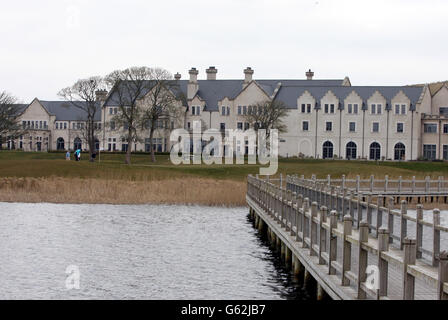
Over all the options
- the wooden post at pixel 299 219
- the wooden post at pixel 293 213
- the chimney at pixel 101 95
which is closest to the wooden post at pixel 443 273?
the wooden post at pixel 299 219

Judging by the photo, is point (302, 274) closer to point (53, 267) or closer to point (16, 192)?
point (53, 267)

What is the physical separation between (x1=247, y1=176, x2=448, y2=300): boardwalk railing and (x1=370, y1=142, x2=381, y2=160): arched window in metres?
78.3

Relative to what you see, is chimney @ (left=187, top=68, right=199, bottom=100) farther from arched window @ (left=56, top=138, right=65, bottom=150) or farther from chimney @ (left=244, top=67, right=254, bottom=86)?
arched window @ (left=56, top=138, right=65, bottom=150)

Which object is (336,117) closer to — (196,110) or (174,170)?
(196,110)

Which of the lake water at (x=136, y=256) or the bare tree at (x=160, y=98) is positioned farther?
the bare tree at (x=160, y=98)

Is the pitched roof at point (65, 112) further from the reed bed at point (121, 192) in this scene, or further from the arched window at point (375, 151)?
the reed bed at point (121, 192)

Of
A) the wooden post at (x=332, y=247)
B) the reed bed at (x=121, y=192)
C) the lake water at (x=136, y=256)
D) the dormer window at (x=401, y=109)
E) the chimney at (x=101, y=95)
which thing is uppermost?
the chimney at (x=101, y=95)

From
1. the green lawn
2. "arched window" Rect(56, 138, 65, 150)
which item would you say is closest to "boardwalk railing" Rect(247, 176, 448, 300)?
the green lawn

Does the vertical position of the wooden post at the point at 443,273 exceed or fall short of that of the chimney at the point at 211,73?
it falls short

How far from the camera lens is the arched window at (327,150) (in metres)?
109

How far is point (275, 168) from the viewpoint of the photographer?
83.3 meters

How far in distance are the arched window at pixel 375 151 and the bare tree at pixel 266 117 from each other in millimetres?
13466

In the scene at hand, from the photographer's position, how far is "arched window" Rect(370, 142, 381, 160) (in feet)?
352

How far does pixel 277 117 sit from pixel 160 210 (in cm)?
5781
